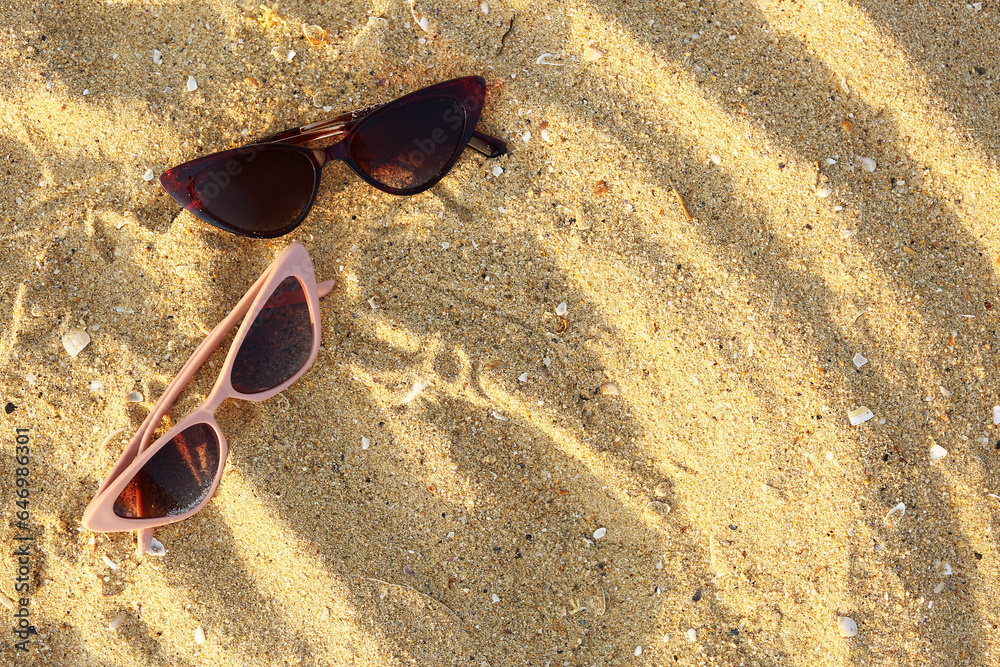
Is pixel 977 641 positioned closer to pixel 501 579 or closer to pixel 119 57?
pixel 501 579

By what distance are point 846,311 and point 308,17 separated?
6.63 feet

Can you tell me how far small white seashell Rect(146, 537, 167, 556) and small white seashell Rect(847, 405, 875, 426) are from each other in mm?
2307

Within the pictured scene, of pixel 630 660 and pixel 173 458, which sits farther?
pixel 630 660

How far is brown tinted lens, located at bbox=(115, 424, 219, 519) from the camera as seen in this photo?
1.84m

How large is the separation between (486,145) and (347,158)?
455mm

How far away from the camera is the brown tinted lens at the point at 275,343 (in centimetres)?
187

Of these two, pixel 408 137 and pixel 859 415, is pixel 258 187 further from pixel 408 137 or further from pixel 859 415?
pixel 859 415

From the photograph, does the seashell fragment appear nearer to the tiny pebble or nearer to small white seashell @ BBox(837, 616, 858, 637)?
the tiny pebble

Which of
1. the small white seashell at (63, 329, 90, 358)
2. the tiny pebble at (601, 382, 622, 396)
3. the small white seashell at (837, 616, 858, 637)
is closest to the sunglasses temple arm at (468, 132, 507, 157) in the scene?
the tiny pebble at (601, 382, 622, 396)

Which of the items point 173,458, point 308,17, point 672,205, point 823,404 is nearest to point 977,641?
point 823,404

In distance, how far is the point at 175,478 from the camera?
1871 mm

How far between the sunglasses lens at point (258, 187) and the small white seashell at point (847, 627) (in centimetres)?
224

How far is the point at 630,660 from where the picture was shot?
2.02 metres

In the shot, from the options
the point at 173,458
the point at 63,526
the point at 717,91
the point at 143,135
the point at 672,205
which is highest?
the point at 717,91
